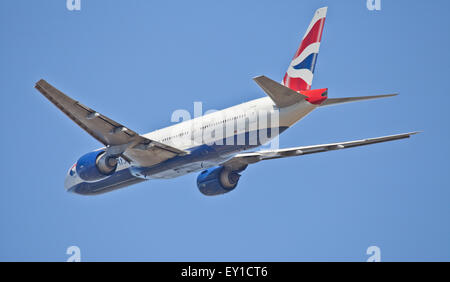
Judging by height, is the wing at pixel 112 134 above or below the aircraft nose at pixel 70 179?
below

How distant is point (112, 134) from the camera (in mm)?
36875

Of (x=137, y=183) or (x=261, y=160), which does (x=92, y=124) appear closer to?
(x=137, y=183)

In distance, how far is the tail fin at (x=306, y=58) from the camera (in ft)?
120

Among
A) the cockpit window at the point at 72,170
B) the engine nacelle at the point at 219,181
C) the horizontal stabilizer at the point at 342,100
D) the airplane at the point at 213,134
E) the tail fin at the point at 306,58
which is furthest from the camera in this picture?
the cockpit window at the point at 72,170

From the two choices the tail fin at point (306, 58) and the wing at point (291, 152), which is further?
the wing at point (291, 152)

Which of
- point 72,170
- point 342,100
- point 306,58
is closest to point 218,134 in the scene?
point 306,58

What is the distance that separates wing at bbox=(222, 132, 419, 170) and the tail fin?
419cm

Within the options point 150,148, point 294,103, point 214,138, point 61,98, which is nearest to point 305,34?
point 294,103

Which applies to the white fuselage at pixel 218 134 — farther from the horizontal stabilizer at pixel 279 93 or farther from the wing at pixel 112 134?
the wing at pixel 112 134

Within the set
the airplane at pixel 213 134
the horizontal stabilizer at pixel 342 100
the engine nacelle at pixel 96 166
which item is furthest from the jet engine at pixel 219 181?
the horizontal stabilizer at pixel 342 100

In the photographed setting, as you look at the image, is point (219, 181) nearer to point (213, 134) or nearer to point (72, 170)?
point (213, 134)

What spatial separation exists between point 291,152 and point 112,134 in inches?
381

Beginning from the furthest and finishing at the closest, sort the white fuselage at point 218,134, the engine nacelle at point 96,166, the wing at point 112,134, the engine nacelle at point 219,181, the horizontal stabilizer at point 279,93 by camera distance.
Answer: the engine nacelle at point 219,181 < the engine nacelle at point 96,166 < the white fuselage at point 218,134 < the wing at point 112,134 < the horizontal stabilizer at point 279,93

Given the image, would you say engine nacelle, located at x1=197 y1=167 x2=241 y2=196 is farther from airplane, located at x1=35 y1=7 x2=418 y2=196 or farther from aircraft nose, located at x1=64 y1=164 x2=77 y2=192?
aircraft nose, located at x1=64 y1=164 x2=77 y2=192
